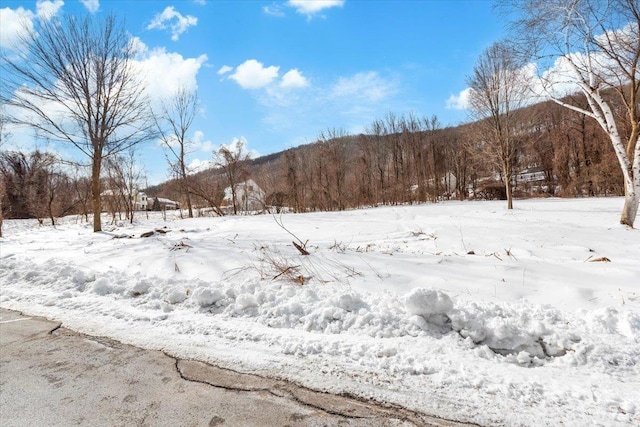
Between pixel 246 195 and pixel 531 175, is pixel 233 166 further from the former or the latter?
pixel 531 175

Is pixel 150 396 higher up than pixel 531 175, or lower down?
lower down

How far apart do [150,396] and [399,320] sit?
86.7 inches

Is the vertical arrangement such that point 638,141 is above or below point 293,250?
above

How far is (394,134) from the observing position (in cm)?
3934

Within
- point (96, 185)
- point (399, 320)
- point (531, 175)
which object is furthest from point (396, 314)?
point (531, 175)

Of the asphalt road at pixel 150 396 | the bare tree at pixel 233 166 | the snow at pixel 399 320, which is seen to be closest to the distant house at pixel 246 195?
the bare tree at pixel 233 166

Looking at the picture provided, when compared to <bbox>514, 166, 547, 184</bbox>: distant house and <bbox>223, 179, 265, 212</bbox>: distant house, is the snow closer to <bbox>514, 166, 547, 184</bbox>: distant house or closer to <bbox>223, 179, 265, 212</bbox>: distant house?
<bbox>223, 179, 265, 212</bbox>: distant house

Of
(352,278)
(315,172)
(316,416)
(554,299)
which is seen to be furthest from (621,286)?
(315,172)

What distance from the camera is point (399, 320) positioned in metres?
3.05

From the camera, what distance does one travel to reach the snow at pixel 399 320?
2.08m

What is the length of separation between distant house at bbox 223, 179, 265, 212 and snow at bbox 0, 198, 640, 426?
24.8 meters

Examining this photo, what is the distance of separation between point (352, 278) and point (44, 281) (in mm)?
5310

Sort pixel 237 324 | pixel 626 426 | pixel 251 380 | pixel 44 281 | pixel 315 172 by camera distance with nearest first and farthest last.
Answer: pixel 626 426
pixel 251 380
pixel 237 324
pixel 44 281
pixel 315 172

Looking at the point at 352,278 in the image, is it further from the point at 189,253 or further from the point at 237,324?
the point at 189,253
